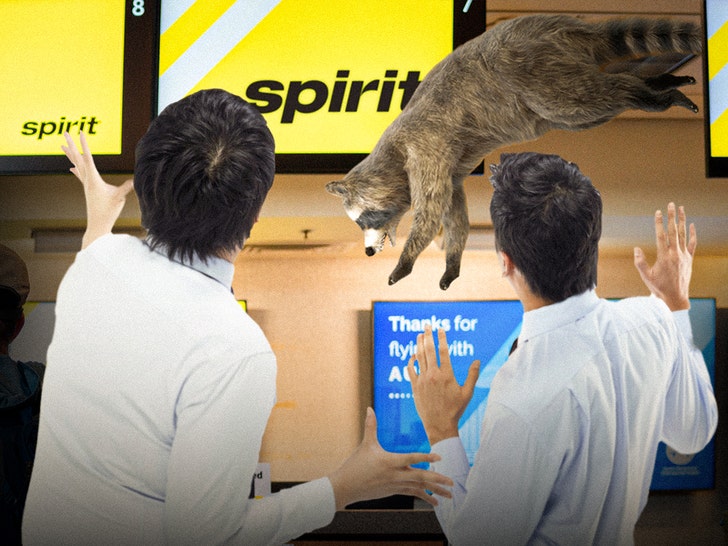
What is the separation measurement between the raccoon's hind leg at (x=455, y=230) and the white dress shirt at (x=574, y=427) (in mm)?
189

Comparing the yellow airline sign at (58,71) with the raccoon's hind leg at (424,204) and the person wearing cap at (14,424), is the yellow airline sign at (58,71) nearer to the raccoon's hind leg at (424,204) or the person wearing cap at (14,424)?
the person wearing cap at (14,424)

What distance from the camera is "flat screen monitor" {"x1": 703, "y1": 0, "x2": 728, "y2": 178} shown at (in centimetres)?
176

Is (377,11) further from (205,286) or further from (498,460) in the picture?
(498,460)

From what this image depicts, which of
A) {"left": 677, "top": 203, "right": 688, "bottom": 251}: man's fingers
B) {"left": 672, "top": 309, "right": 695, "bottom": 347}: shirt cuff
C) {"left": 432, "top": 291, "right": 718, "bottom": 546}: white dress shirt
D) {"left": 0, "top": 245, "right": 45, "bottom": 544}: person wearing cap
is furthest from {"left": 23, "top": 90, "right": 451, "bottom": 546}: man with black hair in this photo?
{"left": 677, "top": 203, "right": 688, "bottom": 251}: man's fingers

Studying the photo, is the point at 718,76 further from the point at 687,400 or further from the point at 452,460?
the point at 452,460

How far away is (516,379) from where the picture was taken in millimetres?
1412

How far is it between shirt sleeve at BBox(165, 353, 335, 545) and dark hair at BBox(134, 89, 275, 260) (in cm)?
25

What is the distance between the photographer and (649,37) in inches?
48.7

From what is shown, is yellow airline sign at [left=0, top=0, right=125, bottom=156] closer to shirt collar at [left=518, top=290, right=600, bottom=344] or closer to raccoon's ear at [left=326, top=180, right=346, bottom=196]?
raccoon's ear at [left=326, top=180, right=346, bottom=196]

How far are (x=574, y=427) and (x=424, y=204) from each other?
0.51 metres

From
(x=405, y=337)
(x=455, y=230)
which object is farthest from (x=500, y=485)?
(x=405, y=337)

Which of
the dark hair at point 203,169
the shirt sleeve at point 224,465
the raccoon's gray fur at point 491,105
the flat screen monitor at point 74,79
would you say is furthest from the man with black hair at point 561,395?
the flat screen monitor at point 74,79

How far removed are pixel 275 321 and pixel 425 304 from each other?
94 centimetres

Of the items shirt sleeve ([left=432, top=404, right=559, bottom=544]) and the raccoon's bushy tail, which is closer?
the raccoon's bushy tail
